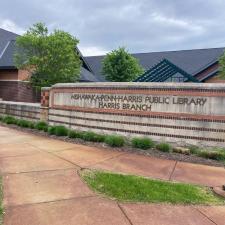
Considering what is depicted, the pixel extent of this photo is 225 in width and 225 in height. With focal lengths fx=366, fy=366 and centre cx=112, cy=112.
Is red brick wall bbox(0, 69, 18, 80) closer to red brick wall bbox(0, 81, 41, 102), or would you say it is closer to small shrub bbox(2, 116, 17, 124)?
red brick wall bbox(0, 81, 41, 102)

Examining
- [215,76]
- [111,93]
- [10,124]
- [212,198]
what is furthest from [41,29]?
[212,198]

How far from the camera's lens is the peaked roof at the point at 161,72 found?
17.8 m

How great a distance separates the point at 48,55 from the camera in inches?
865

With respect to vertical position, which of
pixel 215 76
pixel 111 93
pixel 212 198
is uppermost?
pixel 215 76

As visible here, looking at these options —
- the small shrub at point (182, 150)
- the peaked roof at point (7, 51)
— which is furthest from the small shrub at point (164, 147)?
the peaked roof at point (7, 51)

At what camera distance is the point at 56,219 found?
16.4 ft

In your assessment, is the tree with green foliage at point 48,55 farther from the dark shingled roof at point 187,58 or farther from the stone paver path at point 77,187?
the dark shingled roof at point 187,58

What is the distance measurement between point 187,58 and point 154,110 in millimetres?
26390

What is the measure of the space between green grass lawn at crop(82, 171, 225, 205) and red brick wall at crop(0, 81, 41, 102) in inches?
773

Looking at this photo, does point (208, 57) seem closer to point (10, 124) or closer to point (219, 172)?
point (10, 124)

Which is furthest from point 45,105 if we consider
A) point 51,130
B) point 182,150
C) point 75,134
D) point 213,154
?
point 213,154

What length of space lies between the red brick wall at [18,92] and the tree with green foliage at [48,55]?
3045 mm

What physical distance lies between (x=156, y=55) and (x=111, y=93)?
2943 cm

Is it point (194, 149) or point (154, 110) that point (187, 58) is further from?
point (194, 149)
